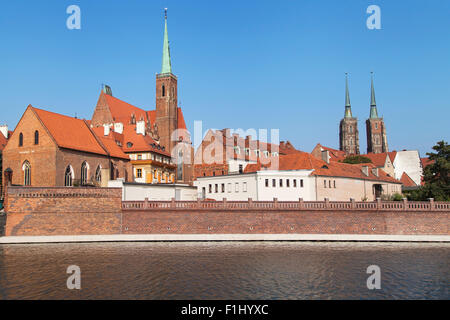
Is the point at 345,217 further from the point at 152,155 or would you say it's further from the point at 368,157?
the point at 368,157

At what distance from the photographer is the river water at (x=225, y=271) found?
18344 mm

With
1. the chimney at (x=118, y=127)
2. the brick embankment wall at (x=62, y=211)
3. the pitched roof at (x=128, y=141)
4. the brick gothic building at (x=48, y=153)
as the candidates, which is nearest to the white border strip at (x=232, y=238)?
the brick embankment wall at (x=62, y=211)

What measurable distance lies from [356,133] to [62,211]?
425 feet

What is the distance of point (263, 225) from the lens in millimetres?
36969

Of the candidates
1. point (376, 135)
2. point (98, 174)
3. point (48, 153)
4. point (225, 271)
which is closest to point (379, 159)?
point (98, 174)

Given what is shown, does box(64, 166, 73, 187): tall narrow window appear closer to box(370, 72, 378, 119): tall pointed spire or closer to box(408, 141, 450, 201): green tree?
box(408, 141, 450, 201): green tree

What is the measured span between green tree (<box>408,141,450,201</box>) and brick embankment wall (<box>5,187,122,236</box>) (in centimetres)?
3535

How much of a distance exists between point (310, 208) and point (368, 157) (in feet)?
204

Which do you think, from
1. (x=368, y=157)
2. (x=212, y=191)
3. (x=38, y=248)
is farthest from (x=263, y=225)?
(x=368, y=157)

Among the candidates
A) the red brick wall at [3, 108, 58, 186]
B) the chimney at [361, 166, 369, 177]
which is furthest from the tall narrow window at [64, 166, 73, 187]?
the chimney at [361, 166, 369, 177]

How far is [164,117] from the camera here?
7469cm

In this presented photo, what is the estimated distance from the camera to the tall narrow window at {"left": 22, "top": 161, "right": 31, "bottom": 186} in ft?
154

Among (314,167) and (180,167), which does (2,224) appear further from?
(180,167)

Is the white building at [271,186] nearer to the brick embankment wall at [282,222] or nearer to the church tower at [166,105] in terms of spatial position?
the brick embankment wall at [282,222]
